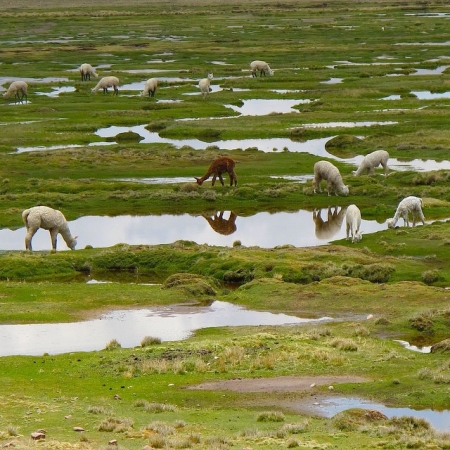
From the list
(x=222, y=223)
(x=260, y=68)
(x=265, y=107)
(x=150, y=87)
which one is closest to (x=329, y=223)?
(x=222, y=223)

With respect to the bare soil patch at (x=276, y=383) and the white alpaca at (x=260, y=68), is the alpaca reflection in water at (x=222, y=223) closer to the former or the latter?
the bare soil patch at (x=276, y=383)

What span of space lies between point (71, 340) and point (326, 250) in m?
12.8

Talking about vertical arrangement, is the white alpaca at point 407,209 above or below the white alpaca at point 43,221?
below

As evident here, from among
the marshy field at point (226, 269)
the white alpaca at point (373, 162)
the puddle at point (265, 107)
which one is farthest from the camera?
the puddle at point (265, 107)

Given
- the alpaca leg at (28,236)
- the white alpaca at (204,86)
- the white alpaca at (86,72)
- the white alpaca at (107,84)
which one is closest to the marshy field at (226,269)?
the alpaca leg at (28,236)

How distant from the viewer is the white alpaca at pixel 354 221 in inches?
1545

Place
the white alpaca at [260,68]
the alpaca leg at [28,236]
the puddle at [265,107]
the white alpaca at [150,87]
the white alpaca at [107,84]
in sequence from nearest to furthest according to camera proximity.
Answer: the alpaca leg at [28,236] → the puddle at [265,107] → the white alpaca at [150,87] → the white alpaca at [107,84] → the white alpaca at [260,68]

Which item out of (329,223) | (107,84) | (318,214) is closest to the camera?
(329,223)

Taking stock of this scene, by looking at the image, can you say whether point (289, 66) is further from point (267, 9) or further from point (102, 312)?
point (267, 9)

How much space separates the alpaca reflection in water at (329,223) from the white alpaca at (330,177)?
50.5 inches

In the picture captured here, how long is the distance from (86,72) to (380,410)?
7588 cm

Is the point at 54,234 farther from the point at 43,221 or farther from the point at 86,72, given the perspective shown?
the point at 86,72

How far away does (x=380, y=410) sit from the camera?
2092cm

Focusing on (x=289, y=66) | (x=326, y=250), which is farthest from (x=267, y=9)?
(x=326, y=250)
